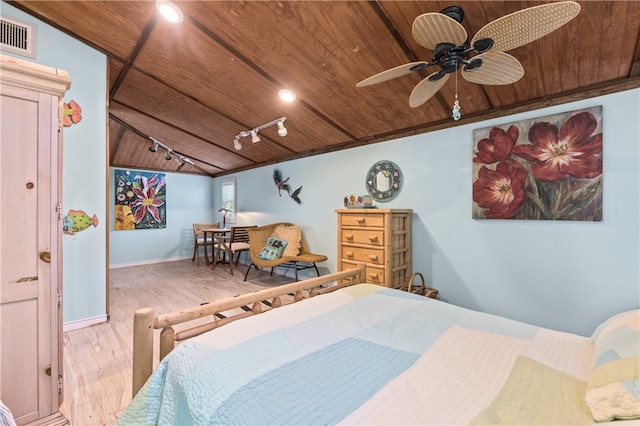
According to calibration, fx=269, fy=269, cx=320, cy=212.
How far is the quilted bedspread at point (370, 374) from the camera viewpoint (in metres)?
0.77

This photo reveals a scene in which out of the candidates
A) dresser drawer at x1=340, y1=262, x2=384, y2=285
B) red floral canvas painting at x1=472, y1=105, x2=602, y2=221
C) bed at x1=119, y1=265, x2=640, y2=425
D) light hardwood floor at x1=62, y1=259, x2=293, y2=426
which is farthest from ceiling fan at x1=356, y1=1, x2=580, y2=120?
light hardwood floor at x1=62, y1=259, x2=293, y2=426

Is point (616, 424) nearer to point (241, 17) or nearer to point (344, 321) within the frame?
point (344, 321)

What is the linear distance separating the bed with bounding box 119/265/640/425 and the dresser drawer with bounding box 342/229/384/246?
4.51ft

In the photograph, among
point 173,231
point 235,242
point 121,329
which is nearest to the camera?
point 121,329

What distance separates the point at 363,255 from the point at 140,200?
533 cm

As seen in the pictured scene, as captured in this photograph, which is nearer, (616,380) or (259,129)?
(616,380)

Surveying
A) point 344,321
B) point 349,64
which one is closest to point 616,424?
point 344,321

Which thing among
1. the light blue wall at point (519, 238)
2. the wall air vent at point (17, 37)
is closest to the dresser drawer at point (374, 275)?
the light blue wall at point (519, 238)

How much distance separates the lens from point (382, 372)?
95 cm

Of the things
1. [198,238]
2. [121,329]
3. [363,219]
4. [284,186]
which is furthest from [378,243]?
[198,238]

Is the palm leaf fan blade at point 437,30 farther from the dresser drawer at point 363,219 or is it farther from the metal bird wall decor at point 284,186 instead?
the metal bird wall decor at point 284,186

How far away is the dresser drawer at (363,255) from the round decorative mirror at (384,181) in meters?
0.83

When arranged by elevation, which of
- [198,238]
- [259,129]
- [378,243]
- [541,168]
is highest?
[259,129]

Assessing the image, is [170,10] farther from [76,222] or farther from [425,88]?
[76,222]
